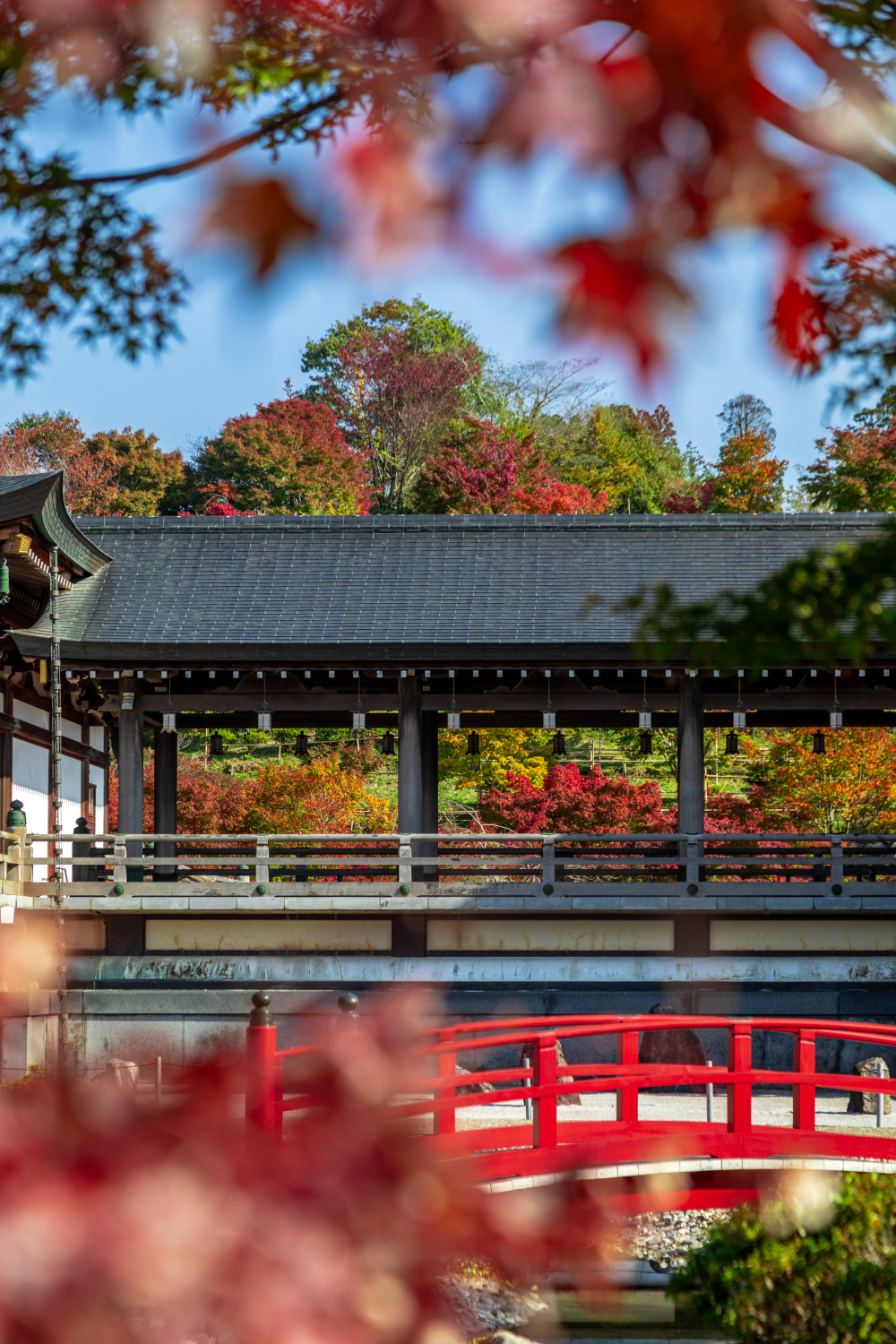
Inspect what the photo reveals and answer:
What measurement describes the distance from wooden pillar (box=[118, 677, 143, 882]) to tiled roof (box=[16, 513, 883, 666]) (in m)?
0.50

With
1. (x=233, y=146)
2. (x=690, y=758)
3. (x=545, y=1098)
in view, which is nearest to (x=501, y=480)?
(x=690, y=758)

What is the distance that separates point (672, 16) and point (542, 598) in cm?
1341

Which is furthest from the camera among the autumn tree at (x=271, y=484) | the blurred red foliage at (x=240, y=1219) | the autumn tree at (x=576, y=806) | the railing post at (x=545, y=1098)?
the autumn tree at (x=271, y=484)

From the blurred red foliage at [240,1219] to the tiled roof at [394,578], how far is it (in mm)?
11384

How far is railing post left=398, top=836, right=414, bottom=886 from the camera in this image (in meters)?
12.1

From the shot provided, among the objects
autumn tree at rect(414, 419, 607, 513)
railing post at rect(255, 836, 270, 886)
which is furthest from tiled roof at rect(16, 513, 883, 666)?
autumn tree at rect(414, 419, 607, 513)

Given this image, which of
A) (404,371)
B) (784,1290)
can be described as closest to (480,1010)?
(784,1290)

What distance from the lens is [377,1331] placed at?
0.96 metres

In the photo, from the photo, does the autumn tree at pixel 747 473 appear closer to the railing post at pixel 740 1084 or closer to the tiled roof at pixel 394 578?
the tiled roof at pixel 394 578

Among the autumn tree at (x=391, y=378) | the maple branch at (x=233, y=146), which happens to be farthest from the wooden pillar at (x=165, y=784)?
the maple branch at (x=233, y=146)

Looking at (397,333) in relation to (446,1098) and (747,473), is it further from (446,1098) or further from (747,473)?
(747,473)

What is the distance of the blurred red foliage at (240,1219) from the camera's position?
2.77 ft

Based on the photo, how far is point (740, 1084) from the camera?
700 cm

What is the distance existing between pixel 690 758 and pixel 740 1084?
5920mm
